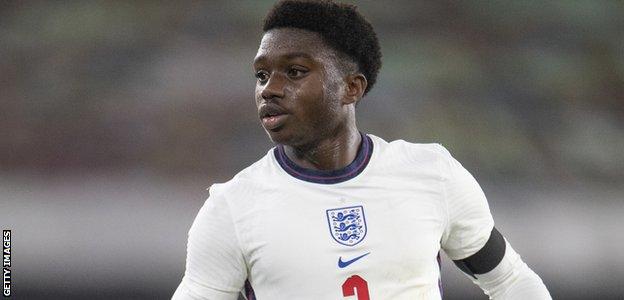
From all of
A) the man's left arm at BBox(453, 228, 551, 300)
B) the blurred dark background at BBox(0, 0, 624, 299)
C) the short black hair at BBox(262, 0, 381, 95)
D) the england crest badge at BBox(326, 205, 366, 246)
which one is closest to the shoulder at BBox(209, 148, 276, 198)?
the england crest badge at BBox(326, 205, 366, 246)

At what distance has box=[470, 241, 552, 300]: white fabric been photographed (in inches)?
69.8

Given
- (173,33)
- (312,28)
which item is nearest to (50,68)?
(173,33)

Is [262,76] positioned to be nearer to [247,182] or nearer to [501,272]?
[247,182]

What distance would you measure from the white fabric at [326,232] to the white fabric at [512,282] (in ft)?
0.24

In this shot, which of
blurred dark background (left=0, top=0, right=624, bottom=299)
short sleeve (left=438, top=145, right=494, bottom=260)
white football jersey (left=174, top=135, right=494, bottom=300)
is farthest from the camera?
blurred dark background (left=0, top=0, right=624, bottom=299)

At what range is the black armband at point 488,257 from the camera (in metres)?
1.77

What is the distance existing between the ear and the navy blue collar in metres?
0.10

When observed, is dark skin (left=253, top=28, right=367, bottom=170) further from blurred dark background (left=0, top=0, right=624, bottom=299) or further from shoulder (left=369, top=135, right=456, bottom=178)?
blurred dark background (left=0, top=0, right=624, bottom=299)

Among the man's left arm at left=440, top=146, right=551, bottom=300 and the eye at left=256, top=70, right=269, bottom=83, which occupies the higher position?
the eye at left=256, top=70, right=269, bottom=83

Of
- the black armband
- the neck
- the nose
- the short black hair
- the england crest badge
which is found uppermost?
the short black hair

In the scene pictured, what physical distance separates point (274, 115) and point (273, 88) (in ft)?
0.16

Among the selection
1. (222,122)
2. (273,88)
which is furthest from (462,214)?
(222,122)

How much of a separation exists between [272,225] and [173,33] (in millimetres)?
2639

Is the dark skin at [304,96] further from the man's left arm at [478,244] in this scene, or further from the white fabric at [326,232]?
the man's left arm at [478,244]
